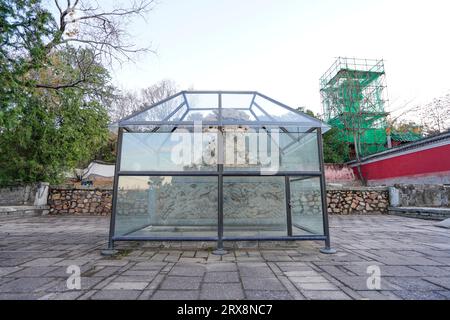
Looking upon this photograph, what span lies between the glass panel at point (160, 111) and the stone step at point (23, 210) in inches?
271

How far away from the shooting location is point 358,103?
676 inches

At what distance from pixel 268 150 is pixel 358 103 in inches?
638

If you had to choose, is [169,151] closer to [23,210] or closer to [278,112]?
[278,112]

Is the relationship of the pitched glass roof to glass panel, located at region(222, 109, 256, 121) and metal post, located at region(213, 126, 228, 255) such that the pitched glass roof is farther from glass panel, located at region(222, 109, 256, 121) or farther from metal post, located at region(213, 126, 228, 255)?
metal post, located at region(213, 126, 228, 255)

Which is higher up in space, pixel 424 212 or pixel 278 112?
pixel 278 112

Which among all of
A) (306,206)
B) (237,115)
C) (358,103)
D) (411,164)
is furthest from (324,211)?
(358,103)

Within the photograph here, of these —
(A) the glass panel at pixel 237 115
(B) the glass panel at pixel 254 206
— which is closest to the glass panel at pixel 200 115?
(A) the glass panel at pixel 237 115

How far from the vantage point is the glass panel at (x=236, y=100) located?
4.24 metres

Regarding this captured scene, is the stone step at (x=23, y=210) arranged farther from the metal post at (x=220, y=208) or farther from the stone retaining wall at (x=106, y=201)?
the metal post at (x=220, y=208)

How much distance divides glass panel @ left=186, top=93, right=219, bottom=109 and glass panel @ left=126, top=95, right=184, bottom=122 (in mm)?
183

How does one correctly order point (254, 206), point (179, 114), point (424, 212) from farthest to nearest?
1. point (424, 212)
2. point (179, 114)
3. point (254, 206)

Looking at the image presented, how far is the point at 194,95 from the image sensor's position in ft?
14.6
